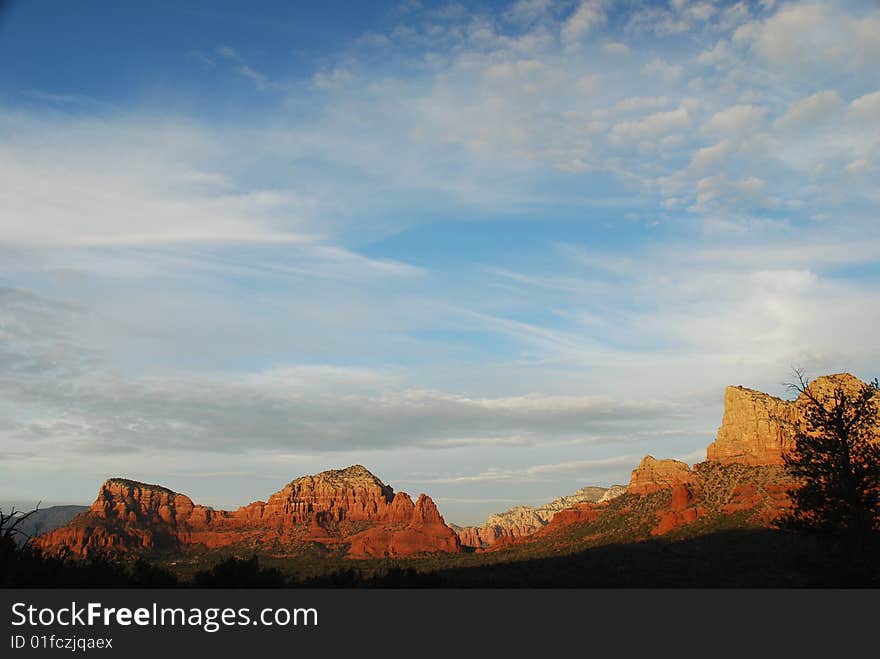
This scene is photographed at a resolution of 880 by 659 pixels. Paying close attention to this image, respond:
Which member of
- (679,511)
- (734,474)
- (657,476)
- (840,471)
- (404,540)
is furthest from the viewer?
(404,540)

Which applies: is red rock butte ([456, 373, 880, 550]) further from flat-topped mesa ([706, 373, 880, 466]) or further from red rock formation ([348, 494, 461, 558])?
red rock formation ([348, 494, 461, 558])

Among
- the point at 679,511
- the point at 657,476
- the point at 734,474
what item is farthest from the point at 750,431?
the point at 679,511

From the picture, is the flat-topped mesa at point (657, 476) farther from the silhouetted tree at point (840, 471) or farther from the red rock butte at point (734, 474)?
the silhouetted tree at point (840, 471)

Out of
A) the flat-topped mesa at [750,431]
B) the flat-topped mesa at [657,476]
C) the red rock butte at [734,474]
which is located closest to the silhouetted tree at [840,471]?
the red rock butte at [734,474]

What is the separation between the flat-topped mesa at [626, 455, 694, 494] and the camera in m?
131

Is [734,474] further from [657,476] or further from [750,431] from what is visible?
[657,476]

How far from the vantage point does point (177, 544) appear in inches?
7397

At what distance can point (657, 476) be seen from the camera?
138m

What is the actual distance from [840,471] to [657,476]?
11625cm

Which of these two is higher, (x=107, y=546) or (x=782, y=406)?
(x=782, y=406)

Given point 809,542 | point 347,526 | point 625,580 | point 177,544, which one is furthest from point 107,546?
point 809,542

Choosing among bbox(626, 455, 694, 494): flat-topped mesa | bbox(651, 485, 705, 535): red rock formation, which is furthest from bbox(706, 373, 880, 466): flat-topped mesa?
bbox(651, 485, 705, 535): red rock formation
